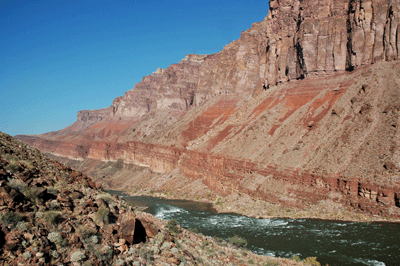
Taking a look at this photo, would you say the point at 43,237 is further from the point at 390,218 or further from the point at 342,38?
the point at 342,38

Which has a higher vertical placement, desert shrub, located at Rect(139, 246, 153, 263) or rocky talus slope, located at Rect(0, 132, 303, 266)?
rocky talus slope, located at Rect(0, 132, 303, 266)

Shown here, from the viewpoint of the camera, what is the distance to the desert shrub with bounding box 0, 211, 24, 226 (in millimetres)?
8094

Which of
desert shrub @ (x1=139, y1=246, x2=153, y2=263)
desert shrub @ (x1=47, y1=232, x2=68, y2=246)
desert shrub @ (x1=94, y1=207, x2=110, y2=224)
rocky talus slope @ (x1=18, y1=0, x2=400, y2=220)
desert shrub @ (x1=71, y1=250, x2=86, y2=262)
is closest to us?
desert shrub @ (x1=71, y1=250, x2=86, y2=262)

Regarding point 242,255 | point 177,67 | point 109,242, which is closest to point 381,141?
point 242,255

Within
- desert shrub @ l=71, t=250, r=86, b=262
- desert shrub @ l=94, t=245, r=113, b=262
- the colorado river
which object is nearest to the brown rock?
desert shrub @ l=94, t=245, r=113, b=262

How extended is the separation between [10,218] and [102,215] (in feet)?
10.3

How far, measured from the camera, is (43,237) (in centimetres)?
855

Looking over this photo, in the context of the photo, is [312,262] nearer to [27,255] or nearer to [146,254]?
[146,254]

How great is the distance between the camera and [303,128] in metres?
40.1

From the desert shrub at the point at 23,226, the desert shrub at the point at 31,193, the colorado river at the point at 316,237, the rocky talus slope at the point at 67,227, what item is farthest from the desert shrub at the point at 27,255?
the colorado river at the point at 316,237

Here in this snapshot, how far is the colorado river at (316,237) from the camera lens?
20297mm

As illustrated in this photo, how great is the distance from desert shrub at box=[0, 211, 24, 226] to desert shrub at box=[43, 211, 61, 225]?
2.48ft

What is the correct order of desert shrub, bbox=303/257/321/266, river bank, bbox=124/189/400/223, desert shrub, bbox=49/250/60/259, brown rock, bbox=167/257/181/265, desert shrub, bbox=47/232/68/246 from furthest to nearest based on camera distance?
river bank, bbox=124/189/400/223 < desert shrub, bbox=303/257/321/266 < brown rock, bbox=167/257/181/265 < desert shrub, bbox=47/232/68/246 < desert shrub, bbox=49/250/60/259

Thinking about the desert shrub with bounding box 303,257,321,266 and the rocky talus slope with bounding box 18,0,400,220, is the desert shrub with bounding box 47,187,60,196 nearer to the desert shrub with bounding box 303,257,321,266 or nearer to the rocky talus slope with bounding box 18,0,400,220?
the desert shrub with bounding box 303,257,321,266
